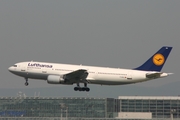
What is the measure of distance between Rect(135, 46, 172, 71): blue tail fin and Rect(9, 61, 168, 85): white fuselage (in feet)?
6.98

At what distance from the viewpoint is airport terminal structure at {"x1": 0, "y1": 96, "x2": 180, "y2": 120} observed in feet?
614

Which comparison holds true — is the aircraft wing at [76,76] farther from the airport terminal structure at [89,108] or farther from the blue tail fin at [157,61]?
the airport terminal structure at [89,108]

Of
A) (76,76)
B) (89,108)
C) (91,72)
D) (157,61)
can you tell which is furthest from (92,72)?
(89,108)

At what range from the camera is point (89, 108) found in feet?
625

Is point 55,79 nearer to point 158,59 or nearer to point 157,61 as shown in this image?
point 157,61

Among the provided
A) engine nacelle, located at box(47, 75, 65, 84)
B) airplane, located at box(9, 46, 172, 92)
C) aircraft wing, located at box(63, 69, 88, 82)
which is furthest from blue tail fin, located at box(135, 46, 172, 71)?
engine nacelle, located at box(47, 75, 65, 84)

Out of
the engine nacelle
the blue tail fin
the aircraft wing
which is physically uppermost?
the blue tail fin

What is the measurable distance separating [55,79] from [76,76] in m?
4.11

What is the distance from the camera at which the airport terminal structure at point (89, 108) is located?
7373 inches

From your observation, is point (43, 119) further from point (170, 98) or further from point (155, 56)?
point (155, 56)

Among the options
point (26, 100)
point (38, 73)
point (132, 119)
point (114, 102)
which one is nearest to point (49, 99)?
point (26, 100)

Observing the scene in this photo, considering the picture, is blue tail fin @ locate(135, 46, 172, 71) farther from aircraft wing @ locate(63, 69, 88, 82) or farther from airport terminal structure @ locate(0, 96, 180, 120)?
airport terminal structure @ locate(0, 96, 180, 120)

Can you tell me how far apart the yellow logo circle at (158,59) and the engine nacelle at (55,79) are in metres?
17.7

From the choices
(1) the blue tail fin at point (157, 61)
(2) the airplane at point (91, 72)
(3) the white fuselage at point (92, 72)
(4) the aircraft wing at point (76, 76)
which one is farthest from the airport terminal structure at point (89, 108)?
(4) the aircraft wing at point (76, 76)
